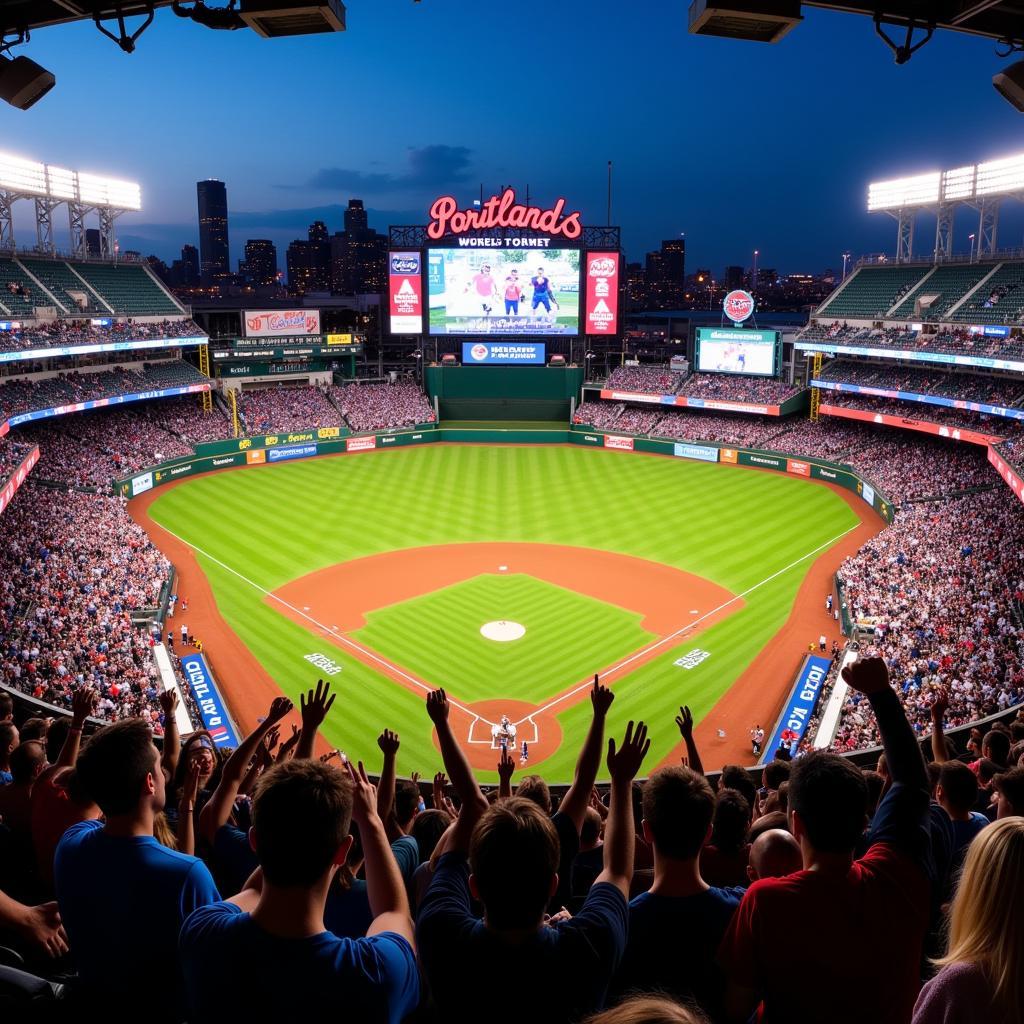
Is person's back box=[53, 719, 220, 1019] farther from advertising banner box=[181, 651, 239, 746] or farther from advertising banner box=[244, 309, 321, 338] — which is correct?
advertising banner box=[244, 309, 321, 338]

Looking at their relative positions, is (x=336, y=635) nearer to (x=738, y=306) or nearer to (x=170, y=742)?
(x=170, y=742)

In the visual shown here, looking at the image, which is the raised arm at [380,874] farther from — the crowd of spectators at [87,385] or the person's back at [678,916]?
the crowd of spectators at [87,385]

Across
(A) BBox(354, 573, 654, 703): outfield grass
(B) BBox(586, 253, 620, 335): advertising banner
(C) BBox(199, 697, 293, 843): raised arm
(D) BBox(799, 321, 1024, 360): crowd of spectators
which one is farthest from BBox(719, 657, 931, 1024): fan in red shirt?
(B) BBox(586, 253, 620, 335): advertising banner

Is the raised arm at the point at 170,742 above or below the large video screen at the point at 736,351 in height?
below

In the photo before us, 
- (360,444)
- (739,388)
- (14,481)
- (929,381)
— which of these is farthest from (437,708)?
(739,388)

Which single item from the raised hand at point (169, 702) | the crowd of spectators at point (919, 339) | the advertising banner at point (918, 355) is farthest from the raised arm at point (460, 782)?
the crowd of spectators at point (919, 339)

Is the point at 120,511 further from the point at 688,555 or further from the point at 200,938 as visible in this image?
the point at 200,938
